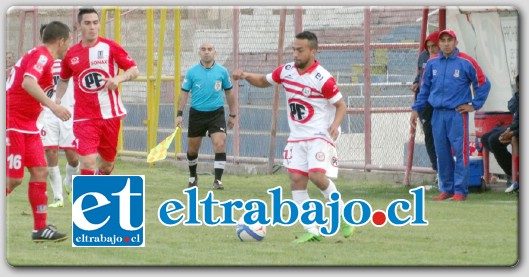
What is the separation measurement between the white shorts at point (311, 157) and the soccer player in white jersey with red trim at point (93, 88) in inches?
91.5

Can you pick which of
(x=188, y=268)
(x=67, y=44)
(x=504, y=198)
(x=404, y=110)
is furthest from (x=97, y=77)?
(x=404, y=110)

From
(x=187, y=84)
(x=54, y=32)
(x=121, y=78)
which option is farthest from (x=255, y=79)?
(x=187, y=84)

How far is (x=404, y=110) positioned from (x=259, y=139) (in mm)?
2974

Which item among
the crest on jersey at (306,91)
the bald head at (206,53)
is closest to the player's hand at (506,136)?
the bald head at (206,53)

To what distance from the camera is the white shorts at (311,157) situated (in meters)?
11.6

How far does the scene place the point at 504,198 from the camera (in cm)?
1511

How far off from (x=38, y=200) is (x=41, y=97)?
106 centimetres

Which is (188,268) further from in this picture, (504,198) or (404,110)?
(404,110)

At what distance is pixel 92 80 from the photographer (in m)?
13.4

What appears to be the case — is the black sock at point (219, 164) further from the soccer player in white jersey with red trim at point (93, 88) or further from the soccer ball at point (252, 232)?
the soccer ball at point (252, 232)

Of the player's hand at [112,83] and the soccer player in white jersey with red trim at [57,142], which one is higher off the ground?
the player's hand at [112,83]

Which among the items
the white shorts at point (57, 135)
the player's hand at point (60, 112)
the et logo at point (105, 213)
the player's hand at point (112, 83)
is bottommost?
the et logo at point (105, 213)

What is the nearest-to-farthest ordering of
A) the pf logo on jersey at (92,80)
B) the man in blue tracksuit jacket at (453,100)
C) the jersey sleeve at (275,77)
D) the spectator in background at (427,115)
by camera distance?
the jersey sleeve at (275,77) → the pf logo on jersey at (92,80) → the man in blue tracksuit jacket at (453,100) → the spectator in background at (427,115)

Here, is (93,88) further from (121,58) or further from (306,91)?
(306,91)
